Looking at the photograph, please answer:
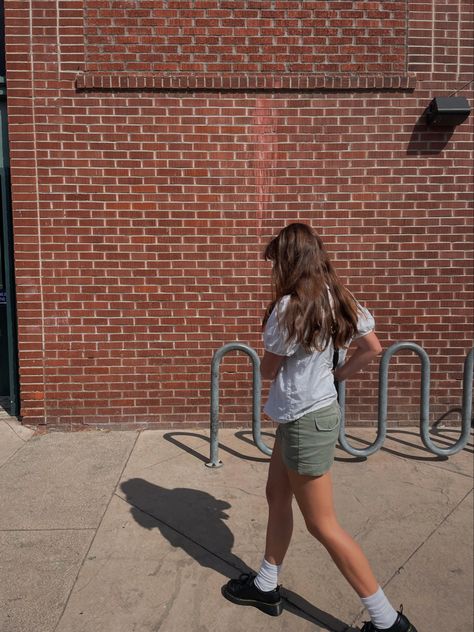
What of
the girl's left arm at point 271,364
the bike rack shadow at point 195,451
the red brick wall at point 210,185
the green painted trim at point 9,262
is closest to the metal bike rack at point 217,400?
the bike rack shadow at point 195,451

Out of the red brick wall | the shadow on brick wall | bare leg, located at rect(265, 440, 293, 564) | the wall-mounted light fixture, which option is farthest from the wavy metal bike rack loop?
the wall-mounted light fixture

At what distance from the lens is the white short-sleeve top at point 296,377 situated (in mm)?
2283

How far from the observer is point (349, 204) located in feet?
16.3

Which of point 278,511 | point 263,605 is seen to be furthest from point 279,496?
point 263,605

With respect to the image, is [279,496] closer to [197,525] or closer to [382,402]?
[197,525]

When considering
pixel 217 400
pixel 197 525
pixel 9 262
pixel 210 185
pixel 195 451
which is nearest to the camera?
pixel 197 525

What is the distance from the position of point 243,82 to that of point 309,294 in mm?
3177

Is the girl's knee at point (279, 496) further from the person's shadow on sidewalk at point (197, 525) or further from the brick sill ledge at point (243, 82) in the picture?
the brick sill ledge at point (243, 82)

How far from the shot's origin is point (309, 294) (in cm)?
226

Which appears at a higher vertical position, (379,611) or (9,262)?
(9,262)

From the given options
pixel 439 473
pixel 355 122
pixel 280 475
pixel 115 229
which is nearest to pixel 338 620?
pixel 280 475

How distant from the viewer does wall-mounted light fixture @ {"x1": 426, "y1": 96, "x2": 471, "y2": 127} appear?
4.71m

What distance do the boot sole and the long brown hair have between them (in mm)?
1270

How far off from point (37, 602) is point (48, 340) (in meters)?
2.71
